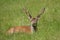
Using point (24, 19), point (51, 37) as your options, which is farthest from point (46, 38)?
point (24, 19)

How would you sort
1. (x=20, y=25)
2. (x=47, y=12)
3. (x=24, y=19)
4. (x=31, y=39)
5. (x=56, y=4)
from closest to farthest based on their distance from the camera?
1. (x=31, y=39)
2. (x=20, y=25)
3. (x=24, y=19)
4. (x=47, y=12)
5. (x=56, y=4)

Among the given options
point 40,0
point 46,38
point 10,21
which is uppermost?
point 40,0

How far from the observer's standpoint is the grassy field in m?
10.1

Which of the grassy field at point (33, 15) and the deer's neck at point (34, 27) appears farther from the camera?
the deer's neck at point (34, 27)

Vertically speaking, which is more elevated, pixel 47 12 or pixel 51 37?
pixel 47 12

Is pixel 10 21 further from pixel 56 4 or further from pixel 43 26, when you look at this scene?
pixel 56 4

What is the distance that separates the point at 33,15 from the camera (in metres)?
12.9

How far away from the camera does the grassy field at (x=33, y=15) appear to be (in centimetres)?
1013

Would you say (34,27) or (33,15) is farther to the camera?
(33,15)

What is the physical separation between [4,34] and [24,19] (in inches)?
74.3

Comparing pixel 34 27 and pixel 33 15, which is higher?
pixel 33 15

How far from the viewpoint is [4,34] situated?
10.4m

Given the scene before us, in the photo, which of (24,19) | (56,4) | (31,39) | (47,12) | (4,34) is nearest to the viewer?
(31,39)

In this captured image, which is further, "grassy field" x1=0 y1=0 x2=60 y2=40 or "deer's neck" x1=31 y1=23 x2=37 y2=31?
"deer's neck" x1=31 y1=23 x2=37 y2=31
